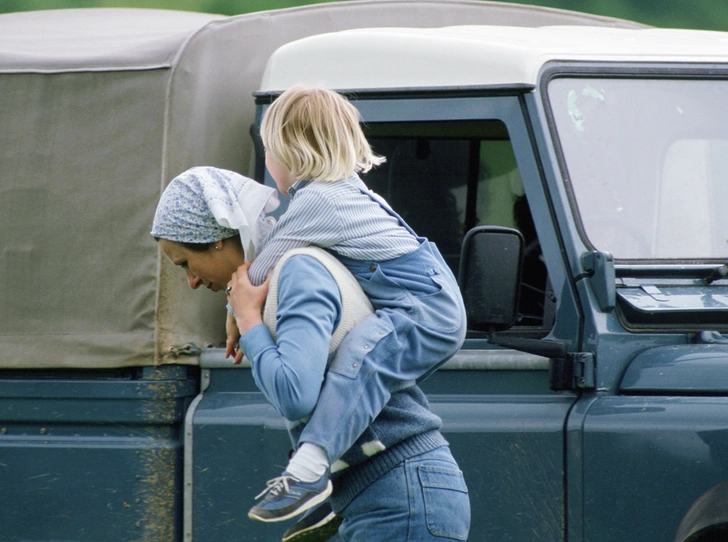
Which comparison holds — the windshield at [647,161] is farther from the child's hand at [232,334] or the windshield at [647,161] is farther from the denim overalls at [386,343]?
the child's hand at [232,334]

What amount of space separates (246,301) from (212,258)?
0.68 feet

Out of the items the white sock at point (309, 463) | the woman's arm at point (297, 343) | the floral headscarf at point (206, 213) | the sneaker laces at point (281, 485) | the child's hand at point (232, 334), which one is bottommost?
the sneaker laces at point (281, 485)

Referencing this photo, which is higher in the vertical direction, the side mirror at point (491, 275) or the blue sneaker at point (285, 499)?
the side mirror at point (491, 275)

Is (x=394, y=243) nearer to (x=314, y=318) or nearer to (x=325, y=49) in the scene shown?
(x=314, y=318)

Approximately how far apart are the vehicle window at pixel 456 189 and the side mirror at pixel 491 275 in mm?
785

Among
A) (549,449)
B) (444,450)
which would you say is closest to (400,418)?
(444,450)

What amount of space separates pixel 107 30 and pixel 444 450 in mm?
2695

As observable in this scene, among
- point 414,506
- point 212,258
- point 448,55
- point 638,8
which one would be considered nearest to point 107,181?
point 448,55

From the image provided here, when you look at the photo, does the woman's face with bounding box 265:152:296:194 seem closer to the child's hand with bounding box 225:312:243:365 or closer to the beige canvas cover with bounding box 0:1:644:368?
the child's hand with bounding box 225:312:243:365

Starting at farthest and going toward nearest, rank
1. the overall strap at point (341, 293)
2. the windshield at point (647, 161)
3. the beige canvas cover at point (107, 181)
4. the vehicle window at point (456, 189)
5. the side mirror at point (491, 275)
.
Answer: the vehicle window at point (456, 189) → the beige canvas cover at point (107, 181) → the windshield at point (647, 161) → the side mirror at point (491, 275) → the overall strap at point (341, 293)

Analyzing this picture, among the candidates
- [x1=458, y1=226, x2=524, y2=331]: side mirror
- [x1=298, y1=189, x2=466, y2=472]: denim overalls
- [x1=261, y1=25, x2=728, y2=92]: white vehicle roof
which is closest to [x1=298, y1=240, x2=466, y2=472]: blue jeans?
[x1=298, y1=189, x2=466, y2=472]: denim overalls

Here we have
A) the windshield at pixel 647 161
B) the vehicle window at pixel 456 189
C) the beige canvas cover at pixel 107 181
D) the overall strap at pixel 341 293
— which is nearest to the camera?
the overall strap at pixel 341 293

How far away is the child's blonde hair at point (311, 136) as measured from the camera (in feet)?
6.62

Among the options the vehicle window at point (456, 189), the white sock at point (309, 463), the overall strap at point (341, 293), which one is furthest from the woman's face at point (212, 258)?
the vehicle window at point (456, 189)
